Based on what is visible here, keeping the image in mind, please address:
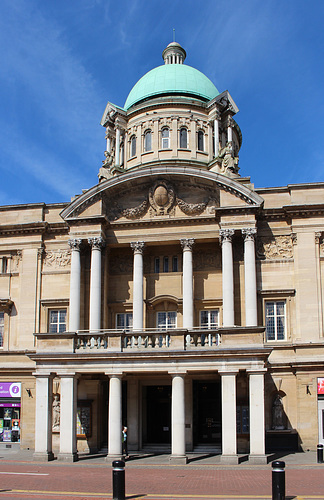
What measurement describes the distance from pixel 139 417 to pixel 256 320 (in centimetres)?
845

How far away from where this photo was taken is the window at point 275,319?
3456 cm

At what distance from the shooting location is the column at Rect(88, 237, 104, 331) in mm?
34750

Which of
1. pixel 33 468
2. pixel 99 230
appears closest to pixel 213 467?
pixel 33 468

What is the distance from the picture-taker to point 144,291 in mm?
36906

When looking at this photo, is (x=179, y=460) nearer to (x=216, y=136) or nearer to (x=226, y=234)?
(x=226, y=234)

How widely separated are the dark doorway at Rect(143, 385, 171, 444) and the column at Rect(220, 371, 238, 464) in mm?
8400

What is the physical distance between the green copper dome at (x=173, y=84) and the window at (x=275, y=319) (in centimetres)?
1975

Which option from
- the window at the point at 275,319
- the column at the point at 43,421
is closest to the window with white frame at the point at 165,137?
the window at the point at 275,319

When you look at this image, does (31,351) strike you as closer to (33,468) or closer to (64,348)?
(64,348)

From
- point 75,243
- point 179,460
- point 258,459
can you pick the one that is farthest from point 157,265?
point 258,459

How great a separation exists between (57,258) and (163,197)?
777cm

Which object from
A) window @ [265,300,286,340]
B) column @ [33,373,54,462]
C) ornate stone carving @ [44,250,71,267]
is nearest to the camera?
column @ [33,373,54,462]

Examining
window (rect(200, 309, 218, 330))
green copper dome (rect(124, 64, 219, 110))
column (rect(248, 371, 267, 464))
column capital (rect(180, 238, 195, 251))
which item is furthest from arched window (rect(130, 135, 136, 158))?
column (rect(248, 371, 267, 464))

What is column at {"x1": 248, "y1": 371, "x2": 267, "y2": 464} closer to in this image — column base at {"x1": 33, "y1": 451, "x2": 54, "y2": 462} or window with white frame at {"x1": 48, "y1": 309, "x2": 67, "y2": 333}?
column base at {"x1": 33, "y1": 451, "x2": 54, "y2": 462}
